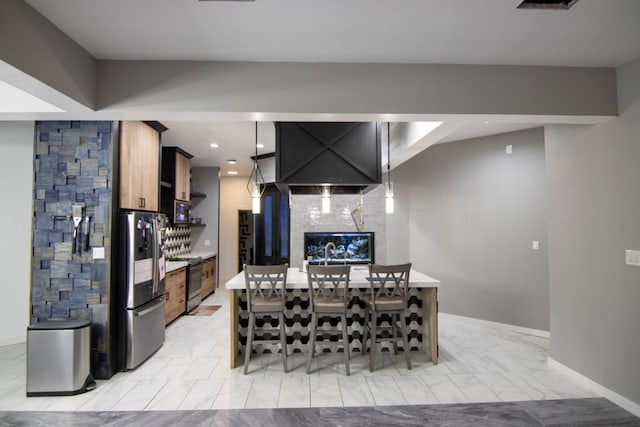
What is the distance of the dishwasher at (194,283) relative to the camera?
5.48 meters

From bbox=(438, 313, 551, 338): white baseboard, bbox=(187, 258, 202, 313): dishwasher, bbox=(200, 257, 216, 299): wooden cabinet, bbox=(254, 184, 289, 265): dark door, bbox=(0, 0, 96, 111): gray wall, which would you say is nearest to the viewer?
bbox=(0, 0, 96, 111): gray wall

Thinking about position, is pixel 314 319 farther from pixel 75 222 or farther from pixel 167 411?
pixel 75 222

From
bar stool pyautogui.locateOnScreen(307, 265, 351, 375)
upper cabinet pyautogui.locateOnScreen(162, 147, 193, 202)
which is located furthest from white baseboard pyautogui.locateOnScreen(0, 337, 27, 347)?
bar stool pyautogui.locateOnScreen(307, 265, 351, 375)

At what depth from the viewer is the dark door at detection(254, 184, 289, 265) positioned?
668 cm

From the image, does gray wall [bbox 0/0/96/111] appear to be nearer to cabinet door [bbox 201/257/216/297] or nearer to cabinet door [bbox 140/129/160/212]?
cabinet door [bbox 140/129/160/212]

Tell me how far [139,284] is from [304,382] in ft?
6.18

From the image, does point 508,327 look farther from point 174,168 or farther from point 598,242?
point 174,168

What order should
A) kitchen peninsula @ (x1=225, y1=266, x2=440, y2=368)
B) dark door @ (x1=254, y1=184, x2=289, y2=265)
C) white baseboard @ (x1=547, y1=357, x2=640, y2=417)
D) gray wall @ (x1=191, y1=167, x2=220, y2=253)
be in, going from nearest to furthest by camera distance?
white baseboard @ (x1=547, y1=357, x2=640, y2=417) → kitchen peninsula @ (x1=225, y1=266, x2=440, y2=368) → dark door @ (x1=254, y1=184, x2=289, y2=265) → gray wall @ (x1=191, y1=167, x2=220, y2=253)

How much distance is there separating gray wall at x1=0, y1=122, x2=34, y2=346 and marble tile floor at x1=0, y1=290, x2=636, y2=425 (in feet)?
1.31


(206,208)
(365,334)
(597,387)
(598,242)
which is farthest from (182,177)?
(597,387)

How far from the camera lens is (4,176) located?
4109 millimetres

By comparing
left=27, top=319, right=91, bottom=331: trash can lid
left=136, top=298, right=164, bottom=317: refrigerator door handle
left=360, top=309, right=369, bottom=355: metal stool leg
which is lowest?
left=360, top=309, right=369, bottom=355: metal stool leg

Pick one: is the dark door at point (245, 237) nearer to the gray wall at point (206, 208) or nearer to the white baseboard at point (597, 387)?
the gray wall at point (206, 208)

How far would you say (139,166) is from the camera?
12.0ft
